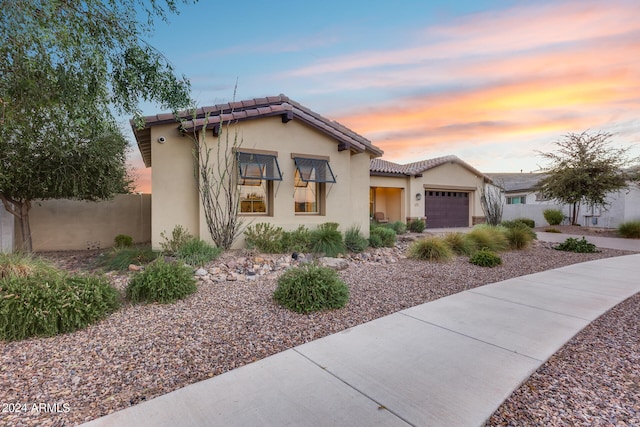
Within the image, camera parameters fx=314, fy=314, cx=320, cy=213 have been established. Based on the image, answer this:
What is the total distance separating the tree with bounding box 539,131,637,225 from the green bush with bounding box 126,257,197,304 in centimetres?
2149

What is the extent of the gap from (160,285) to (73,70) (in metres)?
3.66

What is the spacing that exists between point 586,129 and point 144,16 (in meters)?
23.3

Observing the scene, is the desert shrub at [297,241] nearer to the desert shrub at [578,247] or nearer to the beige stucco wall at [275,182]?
the beige stucco wall at [275,182]

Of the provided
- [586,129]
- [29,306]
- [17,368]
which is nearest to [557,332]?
[17,368]

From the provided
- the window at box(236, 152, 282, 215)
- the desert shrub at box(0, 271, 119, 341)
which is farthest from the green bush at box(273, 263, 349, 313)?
the window at box(236, 152, 282, 215)

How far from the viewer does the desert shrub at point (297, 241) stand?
917cm

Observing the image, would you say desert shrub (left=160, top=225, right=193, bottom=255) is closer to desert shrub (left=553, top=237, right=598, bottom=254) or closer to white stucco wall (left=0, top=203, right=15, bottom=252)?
white stucco wall (left=0, top=203, right=15, bottom=252)

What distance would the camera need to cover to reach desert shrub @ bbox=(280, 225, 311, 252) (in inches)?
361

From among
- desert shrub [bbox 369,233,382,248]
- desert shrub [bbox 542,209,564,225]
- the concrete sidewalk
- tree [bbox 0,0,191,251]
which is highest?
tree [bbox 0,0,191,251]

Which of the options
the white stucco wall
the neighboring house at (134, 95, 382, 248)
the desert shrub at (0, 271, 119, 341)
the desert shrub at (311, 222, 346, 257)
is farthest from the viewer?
the white stucco wall

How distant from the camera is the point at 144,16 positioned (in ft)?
18.9

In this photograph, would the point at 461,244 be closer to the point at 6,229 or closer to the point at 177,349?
the point at 177,349

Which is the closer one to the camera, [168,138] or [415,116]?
[168,138]

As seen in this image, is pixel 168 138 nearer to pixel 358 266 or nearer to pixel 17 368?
pixel 358 266
